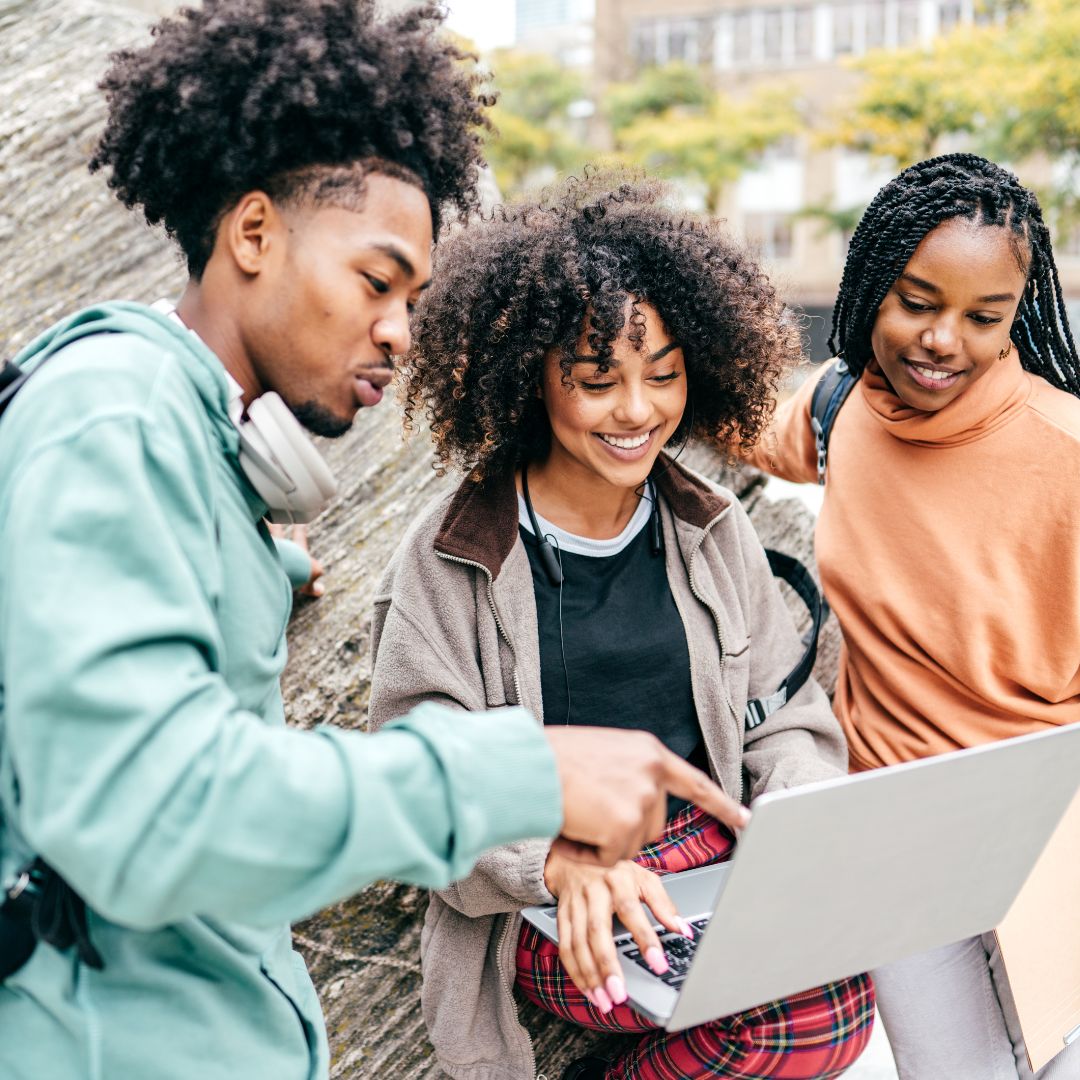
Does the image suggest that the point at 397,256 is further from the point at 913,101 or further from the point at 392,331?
the point at 913,101

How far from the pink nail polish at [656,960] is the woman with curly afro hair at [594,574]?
0.43ft

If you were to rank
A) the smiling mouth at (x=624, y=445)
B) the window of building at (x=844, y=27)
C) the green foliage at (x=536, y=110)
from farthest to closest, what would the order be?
the window of building at (x=844, y=27) < the green foliage at (x=536, y=110) < the smiling mouth at (x=624, y=445)

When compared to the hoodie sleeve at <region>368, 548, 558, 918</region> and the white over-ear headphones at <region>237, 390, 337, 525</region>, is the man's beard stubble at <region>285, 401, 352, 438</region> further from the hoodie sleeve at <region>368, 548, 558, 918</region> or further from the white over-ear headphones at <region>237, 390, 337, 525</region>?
the hoodie sleeve at <region>368, 548, 558, 918</region>

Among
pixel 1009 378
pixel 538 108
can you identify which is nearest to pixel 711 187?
pixel 538 108

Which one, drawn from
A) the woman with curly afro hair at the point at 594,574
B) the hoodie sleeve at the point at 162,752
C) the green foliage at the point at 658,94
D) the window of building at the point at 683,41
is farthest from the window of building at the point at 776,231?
the hoodie sleeve at the point at 162,752

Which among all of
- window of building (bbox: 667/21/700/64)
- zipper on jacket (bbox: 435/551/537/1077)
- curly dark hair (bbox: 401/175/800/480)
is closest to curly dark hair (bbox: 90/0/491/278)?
curly dark hair (bbox: 401/175/800/480)

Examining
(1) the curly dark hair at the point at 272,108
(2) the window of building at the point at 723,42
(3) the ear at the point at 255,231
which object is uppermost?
(1) the curly dark hair at the point at 272,108

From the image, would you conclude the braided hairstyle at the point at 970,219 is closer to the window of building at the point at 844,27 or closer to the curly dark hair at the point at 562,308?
the curly dark hair at the point at 562,308

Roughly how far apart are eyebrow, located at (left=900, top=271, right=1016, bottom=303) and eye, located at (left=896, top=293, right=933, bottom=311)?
0.11 ft

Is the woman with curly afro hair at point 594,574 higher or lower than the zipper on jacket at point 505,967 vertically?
higher

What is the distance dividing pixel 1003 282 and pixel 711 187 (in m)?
29.8

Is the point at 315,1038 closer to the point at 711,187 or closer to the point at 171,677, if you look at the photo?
the point at 171,677

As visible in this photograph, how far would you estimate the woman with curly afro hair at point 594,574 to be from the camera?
7.43 feet

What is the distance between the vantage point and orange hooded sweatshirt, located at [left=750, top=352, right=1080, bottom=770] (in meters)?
2.60
